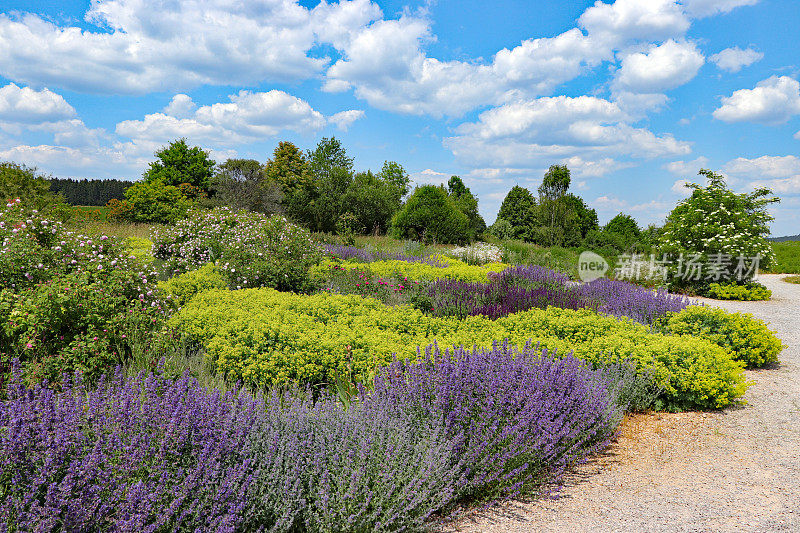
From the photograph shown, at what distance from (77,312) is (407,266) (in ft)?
20.4

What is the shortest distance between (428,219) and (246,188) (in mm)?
13593

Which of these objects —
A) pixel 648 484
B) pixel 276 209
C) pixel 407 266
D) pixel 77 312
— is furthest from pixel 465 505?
pixel 276 209

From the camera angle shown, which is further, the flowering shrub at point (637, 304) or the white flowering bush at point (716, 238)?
the white flowering bush at point (716, 238)

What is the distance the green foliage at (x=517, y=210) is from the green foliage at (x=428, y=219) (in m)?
8.42

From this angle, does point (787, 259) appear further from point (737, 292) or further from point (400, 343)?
point (400, 343)

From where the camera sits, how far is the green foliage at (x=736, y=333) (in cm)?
567

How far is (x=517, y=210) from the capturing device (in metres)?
31.1

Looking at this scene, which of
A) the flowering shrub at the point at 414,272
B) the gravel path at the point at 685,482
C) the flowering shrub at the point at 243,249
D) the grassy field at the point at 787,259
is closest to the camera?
the gravel path at the point at 685,482

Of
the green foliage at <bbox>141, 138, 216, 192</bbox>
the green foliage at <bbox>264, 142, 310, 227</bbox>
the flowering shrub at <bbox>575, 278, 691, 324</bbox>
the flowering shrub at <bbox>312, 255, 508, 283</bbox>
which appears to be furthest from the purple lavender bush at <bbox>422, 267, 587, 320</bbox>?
the green foliage at <bbox>141, 138, 216, 192</bbox>

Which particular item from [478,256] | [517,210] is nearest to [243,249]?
[478,256]

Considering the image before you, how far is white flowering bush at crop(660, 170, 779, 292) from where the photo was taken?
37.7ft

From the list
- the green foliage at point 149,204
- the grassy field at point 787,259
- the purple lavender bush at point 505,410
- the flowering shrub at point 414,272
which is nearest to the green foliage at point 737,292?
the flowering shrub at point 414,272

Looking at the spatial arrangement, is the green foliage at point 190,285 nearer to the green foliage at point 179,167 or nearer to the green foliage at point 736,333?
the green foliage at point 736,333

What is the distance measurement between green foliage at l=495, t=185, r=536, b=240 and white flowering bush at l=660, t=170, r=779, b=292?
1649cm
